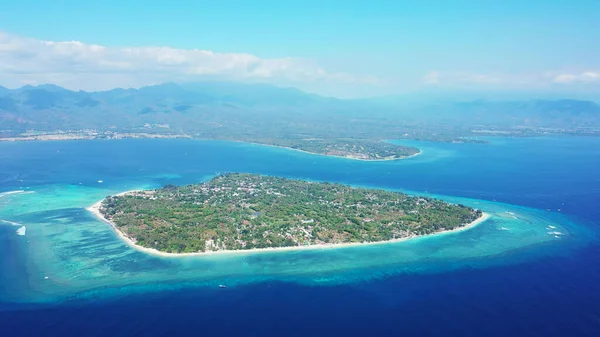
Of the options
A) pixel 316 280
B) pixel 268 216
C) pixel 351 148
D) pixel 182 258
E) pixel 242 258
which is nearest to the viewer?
pixel 316 280

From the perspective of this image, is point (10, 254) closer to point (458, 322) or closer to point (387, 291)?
point (387, 291)

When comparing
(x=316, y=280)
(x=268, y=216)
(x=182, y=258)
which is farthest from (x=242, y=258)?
(x=268, y=216)

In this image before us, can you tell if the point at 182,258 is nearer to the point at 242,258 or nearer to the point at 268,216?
the point at 242,258

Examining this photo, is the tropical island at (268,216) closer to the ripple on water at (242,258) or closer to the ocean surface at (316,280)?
the ripple on water at (242,258)

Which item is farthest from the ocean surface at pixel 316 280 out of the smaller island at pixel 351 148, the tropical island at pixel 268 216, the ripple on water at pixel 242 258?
the smaller island at pixel 351 148

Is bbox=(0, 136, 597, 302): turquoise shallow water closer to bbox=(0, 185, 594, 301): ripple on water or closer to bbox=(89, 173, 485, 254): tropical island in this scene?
bbox=(0, 185, 594, 301): ripple on water
